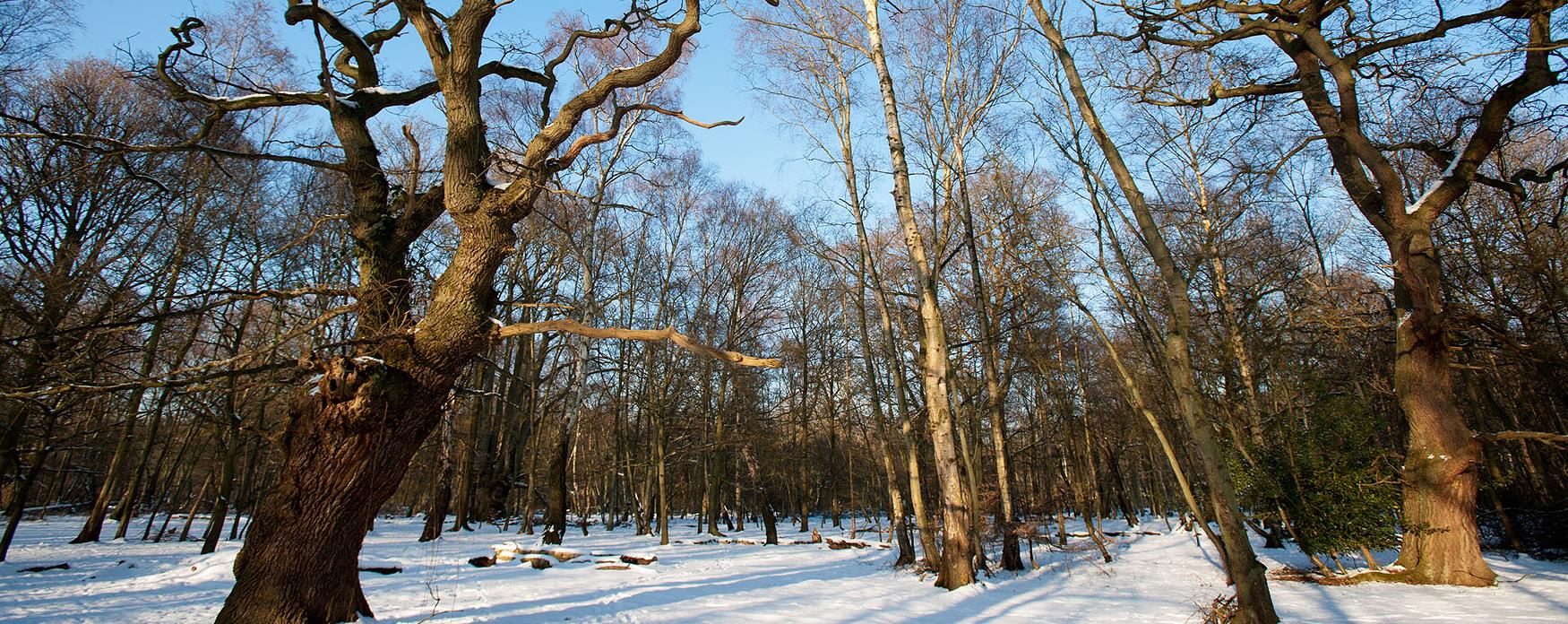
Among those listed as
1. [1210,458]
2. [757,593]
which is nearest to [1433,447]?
[1210,458]

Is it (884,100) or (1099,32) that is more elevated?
(884,100)

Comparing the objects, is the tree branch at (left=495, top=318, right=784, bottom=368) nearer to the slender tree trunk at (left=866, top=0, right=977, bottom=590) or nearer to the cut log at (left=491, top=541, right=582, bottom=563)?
the slender tree trunk at (left=866, top=0, right=977, bottom=590)

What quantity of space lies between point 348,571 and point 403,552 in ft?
35.1

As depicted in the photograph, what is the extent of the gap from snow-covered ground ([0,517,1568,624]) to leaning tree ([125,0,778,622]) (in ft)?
6.37

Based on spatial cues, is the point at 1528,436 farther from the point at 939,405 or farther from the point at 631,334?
the point at 631,334

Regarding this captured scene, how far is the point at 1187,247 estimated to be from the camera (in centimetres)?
1446

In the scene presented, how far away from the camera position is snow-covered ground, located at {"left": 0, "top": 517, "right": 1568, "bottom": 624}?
6297mm

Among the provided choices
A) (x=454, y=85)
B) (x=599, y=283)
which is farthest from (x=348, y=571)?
(x=599, y=283)

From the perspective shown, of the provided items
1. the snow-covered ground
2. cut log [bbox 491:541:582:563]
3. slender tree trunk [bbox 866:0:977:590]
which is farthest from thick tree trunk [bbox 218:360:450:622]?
cut log [bbox 491:541:582:563]

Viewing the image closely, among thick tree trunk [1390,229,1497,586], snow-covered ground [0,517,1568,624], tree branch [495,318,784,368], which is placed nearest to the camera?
tree branch [495,318,784,368]

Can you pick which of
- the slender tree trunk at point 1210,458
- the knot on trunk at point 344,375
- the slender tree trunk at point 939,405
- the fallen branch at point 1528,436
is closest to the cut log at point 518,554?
the slender tree trunk at point 939,405

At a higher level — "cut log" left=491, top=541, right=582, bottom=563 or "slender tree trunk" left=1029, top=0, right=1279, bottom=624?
"slender tree trunk" left=1029, top=0, right=1279, bottom=624

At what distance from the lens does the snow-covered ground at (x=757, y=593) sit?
6297 millimetres

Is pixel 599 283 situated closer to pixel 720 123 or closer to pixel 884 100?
pixel 884 100
